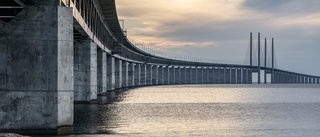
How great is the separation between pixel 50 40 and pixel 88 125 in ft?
23.0

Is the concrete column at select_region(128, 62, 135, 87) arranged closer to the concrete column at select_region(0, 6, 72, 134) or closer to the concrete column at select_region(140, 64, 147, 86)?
the concrete column at select_region(140, 64, 147, 86)

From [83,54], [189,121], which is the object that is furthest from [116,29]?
[189,121]

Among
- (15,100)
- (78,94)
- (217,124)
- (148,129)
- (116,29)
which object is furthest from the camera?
(116,29)

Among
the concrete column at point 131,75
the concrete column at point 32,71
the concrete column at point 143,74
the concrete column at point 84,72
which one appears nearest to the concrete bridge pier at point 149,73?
the concrete column at point 143,74

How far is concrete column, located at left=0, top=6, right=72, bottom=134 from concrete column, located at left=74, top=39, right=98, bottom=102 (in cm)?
2957

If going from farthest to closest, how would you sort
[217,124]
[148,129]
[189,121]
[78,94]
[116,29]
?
[116,29]
[78,94]
[189,121]
[217,124]
[148,129]

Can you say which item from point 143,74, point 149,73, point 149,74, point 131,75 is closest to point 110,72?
point 131,75

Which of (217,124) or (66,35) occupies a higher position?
(66,35)

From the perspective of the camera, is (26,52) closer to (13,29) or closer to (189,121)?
(13,29)

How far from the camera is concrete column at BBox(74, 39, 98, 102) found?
55.3 m

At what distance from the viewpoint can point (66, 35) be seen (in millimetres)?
26453

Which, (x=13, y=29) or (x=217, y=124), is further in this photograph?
(x=217, y=124)

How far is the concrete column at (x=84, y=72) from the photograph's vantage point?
55.3m

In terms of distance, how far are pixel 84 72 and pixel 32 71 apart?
101 feet
